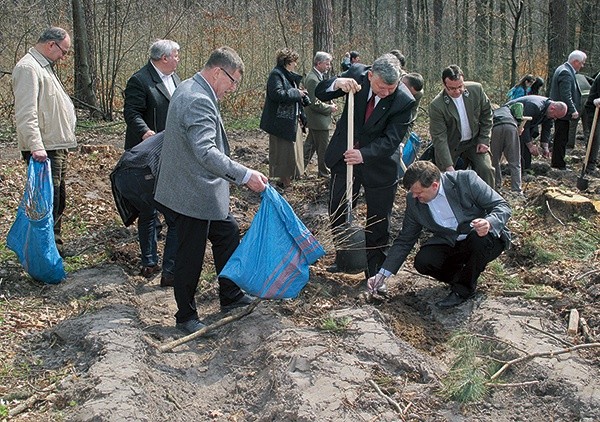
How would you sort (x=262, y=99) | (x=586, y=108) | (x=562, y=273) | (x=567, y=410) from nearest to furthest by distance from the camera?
(x=567, y=410) → (x=562, y=273) → (x=586, y=108) → (x=262, y=99)

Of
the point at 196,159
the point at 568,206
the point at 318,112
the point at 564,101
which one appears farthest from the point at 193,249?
the point at 564,101

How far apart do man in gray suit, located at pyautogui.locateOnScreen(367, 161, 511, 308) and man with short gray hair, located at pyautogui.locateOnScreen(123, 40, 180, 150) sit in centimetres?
242

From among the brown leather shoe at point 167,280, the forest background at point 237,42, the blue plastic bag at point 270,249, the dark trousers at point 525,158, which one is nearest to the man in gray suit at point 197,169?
the blue plastic bag at point 270,249

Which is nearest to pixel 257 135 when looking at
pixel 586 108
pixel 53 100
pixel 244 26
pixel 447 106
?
pixel 244 26

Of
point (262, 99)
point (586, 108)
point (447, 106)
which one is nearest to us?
point (447, 106)

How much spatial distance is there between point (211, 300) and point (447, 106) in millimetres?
3202

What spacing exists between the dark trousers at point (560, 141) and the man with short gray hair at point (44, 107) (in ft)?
24.6

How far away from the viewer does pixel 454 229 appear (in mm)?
5676

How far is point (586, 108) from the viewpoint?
11.6 m

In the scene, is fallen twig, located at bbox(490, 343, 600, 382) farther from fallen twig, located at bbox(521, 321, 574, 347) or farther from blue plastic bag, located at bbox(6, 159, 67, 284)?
blue plastic bag, located at bbox(6, 159, 67, 284)

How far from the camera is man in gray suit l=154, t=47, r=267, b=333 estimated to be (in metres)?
4.70

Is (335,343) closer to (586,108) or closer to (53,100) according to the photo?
(53,100)

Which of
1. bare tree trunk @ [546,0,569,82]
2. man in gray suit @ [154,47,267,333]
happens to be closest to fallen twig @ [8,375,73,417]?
Result: man in gray suit @ [154,47,267,333]

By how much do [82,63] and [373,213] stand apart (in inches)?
365
